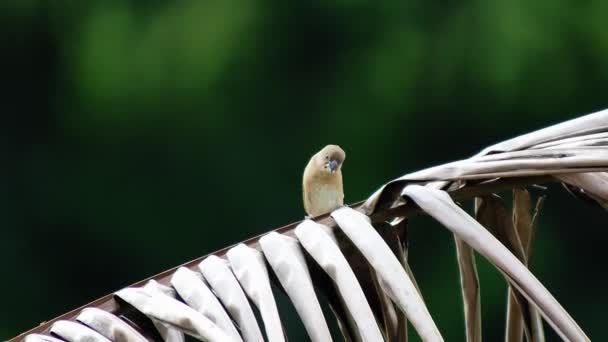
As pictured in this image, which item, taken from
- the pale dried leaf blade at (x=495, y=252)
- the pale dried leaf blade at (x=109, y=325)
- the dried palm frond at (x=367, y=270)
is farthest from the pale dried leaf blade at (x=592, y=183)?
the pale dried leaf blade at (x=109, y=325)

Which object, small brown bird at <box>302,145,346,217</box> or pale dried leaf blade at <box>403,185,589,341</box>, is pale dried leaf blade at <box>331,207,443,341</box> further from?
small brown bird at <box>302,145,346,217</box>

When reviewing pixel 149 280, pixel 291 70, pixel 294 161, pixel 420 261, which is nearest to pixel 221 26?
pixel 291 70

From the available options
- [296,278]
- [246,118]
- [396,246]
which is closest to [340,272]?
[296,278]

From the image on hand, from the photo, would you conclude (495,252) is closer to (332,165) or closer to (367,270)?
(367,270)

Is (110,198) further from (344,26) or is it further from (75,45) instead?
(344,26)

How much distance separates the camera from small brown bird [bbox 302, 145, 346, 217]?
A: 265 cm

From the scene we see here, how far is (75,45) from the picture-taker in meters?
2.96

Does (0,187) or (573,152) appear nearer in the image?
(573,152)

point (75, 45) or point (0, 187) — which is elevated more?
point (75, 45)

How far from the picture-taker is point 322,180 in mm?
2666

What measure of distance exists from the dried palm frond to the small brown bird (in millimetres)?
1654

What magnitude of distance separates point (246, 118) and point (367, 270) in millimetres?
2045

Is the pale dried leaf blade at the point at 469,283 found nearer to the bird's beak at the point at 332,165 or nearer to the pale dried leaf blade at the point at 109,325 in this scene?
the pale dried leaf blade at the point at 109,325

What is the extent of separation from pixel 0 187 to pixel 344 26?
1150 mm
